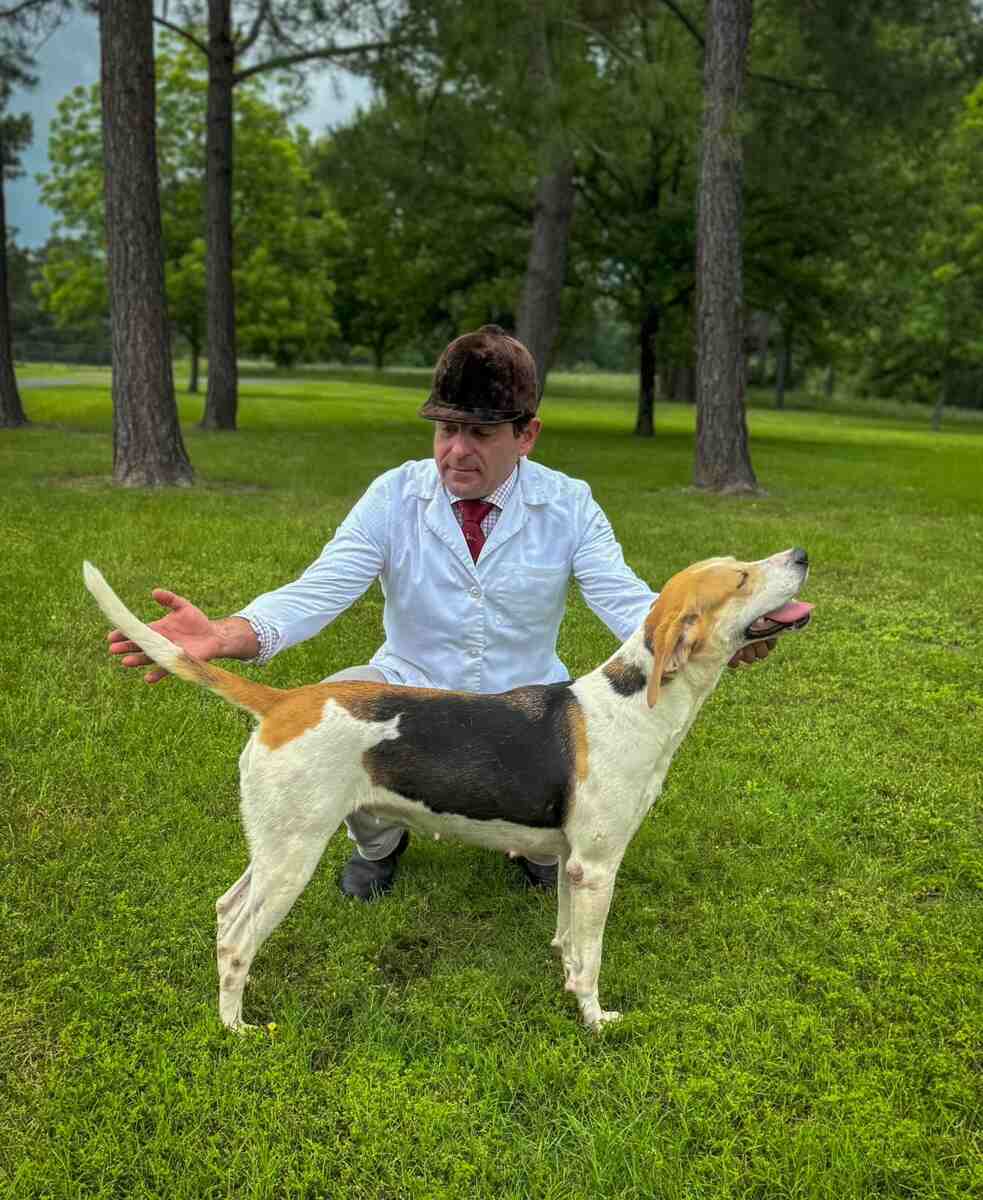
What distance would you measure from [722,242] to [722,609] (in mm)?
10916

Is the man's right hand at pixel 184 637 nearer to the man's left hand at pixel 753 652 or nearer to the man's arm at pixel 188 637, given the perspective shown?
the man's arm at pixel 188 637

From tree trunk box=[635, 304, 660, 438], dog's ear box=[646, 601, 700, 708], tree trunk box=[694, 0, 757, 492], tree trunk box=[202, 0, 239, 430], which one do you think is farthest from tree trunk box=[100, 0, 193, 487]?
tree trunk box=[635, 304, 660, 438]

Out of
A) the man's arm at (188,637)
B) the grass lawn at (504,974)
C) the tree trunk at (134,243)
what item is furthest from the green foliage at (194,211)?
the man's arm at (188,637)

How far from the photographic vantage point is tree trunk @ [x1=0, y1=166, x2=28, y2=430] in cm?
1805

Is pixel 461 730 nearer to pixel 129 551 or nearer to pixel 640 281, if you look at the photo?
pixel 129 551

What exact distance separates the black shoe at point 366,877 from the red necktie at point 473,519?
1.28 meters

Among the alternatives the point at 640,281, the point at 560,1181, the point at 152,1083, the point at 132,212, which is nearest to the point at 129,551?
the point at 132,212

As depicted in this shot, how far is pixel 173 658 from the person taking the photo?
8.68ft

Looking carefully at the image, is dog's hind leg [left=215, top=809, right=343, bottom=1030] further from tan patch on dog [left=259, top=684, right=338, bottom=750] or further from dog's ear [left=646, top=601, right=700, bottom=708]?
dog's ear [left=646, top=601, right=700, bottom=708]

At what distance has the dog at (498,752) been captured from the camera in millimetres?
2723

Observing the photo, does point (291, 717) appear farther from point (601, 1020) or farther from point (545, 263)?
point (545, 263)

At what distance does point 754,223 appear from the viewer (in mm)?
21344

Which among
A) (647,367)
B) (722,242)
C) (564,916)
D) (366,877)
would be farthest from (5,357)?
(564,916)

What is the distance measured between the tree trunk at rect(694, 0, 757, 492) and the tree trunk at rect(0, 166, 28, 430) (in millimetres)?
13139
